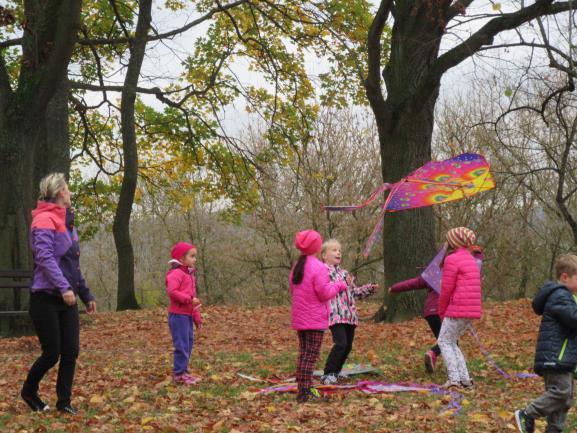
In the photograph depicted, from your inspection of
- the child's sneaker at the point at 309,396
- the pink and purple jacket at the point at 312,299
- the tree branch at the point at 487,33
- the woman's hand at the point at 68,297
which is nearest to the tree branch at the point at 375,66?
the tree branch at the point at 487,33

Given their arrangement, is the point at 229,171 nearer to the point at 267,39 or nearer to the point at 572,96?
the point at 267,39

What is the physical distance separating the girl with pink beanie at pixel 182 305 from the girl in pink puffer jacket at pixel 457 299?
9.04ft

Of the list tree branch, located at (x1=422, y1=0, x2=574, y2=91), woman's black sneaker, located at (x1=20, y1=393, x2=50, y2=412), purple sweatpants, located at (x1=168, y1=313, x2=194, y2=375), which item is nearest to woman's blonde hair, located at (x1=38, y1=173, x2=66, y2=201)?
woman's black sneaker, located at (x1=20, y1=393, x2=50, y2=412)

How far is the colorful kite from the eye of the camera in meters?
8.84

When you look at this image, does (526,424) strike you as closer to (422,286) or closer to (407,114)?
A: (422,286)

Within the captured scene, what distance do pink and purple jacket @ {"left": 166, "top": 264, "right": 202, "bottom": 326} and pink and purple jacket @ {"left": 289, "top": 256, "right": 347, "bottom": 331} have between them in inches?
62.7

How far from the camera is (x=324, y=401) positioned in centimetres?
729

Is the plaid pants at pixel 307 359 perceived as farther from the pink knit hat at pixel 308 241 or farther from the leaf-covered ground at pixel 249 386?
the pink knit hat at pixel 308 241

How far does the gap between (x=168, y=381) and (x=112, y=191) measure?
17022 mm

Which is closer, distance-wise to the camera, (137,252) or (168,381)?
(168,381)

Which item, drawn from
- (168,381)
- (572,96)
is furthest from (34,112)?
(572,96)

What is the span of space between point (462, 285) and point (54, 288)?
4090 mm

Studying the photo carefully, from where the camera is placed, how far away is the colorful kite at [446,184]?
8.84 meters

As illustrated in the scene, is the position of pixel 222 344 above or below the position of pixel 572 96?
Answer: below
